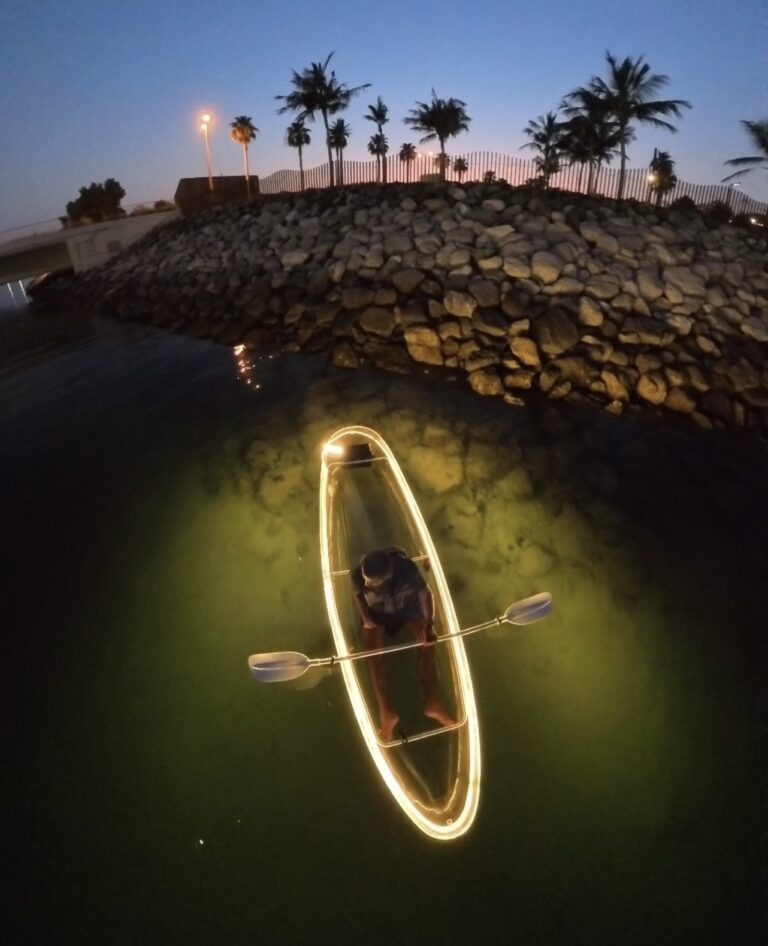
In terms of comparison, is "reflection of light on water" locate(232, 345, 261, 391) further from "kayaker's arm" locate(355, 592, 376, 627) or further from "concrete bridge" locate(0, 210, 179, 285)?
"concrete bridge" locate(0, 210, 179, 285)

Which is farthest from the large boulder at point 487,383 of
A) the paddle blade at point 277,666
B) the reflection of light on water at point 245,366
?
the paddle blade at point 277,666

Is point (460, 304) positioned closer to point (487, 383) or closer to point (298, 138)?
point (487, 383)

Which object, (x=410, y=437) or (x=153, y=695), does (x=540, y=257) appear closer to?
(x=410, y=437)

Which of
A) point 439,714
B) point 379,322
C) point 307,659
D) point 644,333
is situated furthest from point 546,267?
point 307,659

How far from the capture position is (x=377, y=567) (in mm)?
4695

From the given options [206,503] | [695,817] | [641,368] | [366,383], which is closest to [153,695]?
[206,503]

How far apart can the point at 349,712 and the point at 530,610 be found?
2.25 m

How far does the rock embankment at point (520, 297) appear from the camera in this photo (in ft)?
36.3

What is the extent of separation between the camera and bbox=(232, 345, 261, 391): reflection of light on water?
12789 mm

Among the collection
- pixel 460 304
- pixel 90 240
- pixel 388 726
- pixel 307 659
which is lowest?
pixel 388 726

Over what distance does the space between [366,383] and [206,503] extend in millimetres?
4951

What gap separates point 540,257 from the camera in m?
12.6

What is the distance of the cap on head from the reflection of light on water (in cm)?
876

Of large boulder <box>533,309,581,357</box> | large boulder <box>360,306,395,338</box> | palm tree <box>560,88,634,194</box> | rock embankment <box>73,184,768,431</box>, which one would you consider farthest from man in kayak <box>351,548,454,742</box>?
palm tree <box>560,88,634,194</box>
